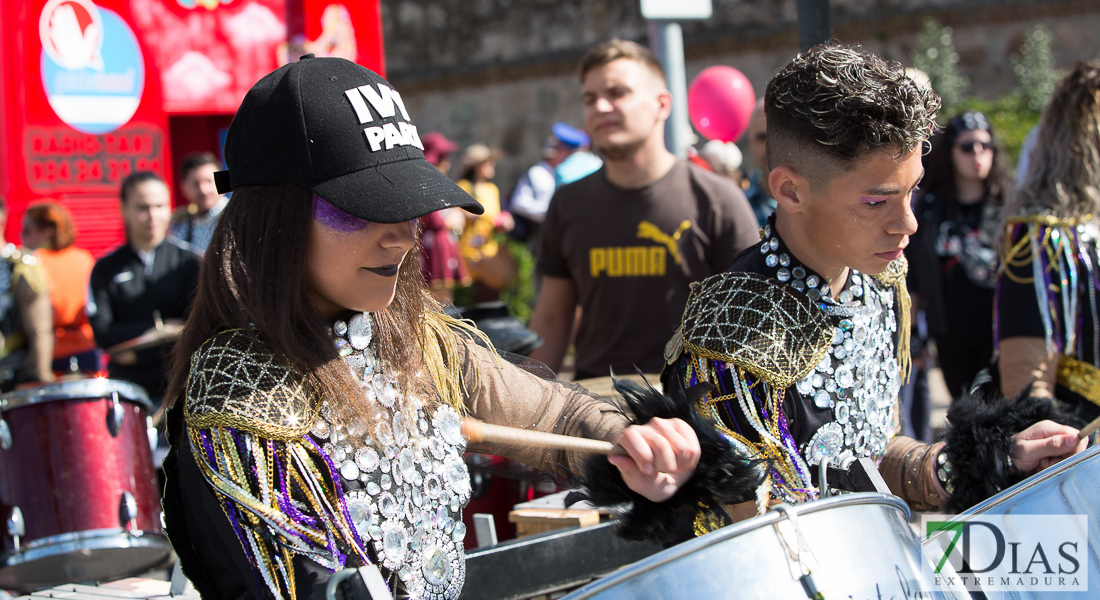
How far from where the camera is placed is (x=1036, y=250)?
8.96 feet

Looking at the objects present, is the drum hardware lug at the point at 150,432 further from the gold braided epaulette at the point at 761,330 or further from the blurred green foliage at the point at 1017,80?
the blurred green foliage at the point at 1017,80

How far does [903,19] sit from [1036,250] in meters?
8.45

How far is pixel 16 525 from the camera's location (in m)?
3.39

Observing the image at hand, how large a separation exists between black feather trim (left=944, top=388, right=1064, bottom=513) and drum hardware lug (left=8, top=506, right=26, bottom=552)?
3035 mm

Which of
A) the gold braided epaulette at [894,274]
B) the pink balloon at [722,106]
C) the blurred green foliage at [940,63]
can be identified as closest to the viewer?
the gold braided epaulette at [894,274]

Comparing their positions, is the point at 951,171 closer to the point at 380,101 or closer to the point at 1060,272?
the point at 1060,272

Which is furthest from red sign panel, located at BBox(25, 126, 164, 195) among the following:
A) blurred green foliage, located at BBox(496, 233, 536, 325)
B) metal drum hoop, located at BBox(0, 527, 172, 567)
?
metal drum hoop, located at BBox(0, 527, 172, 567)

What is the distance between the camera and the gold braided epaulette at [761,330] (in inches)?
66.6

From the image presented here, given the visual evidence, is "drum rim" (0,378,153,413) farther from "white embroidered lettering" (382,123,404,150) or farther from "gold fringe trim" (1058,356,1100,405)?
"gold fringe trim" (1058,356,1100,405)

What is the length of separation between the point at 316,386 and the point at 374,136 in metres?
Answer: 0.37

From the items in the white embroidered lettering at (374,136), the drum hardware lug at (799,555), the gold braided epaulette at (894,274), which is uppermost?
the white embroidered lettering at (374,136)

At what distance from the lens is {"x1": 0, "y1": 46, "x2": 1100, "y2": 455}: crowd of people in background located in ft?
9.02

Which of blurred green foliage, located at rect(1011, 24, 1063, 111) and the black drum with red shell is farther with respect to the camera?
blurred green foliage, located at rect(1011, 24, 1063, 111)

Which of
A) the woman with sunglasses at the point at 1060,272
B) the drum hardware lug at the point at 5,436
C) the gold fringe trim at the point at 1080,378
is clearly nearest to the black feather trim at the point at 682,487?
the woman with sunglasses at the point at 1060,272
